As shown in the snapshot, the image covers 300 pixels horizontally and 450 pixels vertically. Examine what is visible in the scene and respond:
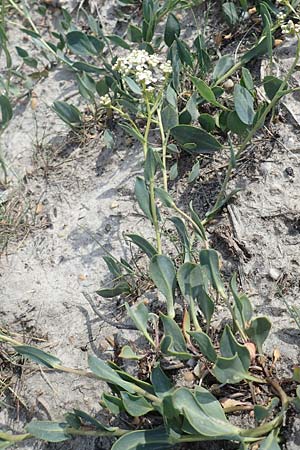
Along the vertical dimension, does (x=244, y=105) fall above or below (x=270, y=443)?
above

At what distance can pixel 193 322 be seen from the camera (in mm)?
2008

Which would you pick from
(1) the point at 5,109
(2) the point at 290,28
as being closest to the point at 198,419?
(2) the point at 290,28

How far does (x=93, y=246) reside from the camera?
98.0 inches

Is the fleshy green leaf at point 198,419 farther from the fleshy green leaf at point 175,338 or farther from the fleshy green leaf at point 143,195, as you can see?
the fleshy green leaf at point 143,195

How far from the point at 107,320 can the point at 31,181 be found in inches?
34.1

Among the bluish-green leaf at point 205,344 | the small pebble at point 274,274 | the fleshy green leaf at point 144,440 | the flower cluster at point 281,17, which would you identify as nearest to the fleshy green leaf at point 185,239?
the small pebble at point 274,274

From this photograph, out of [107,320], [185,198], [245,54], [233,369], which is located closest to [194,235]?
[185,198]

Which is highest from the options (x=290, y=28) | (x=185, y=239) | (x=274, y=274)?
(x=290, y=28)

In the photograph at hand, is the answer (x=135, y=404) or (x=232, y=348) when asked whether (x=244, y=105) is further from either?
(x=135, y=404)

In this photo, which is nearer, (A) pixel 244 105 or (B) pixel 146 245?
(B) pixel 146 245

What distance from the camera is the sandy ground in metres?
2.13

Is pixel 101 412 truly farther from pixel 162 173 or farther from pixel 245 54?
pixel 245 54

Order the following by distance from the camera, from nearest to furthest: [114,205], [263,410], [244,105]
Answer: [263,410] → [244,105] → [114,205]

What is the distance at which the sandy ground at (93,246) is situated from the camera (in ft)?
6.98
